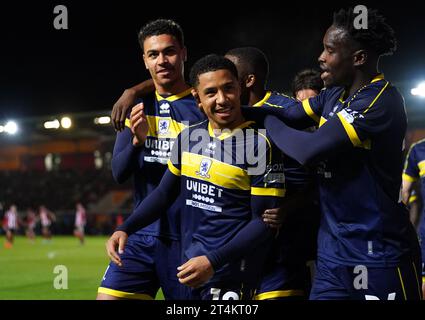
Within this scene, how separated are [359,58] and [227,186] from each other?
3.19 feet

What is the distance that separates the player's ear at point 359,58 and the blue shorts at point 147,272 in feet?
5.11

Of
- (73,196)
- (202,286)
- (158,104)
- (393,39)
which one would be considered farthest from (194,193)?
(73,196)

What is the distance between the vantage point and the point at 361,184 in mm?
3055

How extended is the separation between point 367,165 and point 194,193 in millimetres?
920

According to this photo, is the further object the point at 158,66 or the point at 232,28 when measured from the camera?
the point at 232,28

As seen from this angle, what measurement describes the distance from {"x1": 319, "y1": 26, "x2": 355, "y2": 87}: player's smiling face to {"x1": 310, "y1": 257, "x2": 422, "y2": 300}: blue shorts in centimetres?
97

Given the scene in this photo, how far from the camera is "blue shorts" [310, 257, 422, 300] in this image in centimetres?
302

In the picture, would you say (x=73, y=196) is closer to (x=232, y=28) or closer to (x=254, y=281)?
(x=232, y=28)

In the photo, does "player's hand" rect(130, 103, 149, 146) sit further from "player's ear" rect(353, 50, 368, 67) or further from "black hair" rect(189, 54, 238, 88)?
"player's ear" rect(353, 50, 368, 67)

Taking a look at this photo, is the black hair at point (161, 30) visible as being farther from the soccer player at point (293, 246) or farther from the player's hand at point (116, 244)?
the player's hand at point (116, 244)

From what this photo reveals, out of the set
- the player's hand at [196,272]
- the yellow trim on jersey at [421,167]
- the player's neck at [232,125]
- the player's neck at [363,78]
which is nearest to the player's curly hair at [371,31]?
the player's neck at [363,78]

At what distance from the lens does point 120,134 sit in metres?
3.96

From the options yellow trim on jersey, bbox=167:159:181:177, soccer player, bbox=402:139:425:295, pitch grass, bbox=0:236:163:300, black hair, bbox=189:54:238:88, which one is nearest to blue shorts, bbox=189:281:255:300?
yellow trim on jersey, bbox=167:159:181:177

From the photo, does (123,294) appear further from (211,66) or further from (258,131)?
(211,66)
